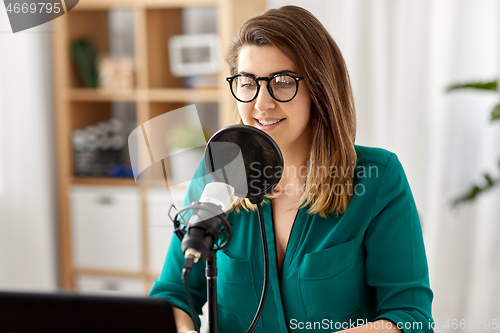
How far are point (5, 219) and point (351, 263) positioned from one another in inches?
83.9

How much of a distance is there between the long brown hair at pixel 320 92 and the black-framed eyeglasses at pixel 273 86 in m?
0.03

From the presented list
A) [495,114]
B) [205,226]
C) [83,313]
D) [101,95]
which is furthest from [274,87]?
[101,95]

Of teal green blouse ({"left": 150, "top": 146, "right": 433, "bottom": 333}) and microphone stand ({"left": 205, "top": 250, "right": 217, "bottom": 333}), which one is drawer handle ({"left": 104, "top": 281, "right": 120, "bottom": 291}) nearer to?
teal green blouse ({"left": 150, "top": 146, "right": 433, "bottom": 333})

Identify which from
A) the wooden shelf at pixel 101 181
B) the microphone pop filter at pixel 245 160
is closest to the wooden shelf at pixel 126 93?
the wooden shelf at pixel 101 181

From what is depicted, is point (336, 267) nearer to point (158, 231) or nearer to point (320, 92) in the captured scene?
point (320, 92)

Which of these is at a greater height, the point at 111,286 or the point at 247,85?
the point at 247,85

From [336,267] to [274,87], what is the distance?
1.44 feet

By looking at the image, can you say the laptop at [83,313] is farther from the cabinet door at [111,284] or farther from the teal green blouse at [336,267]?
the cabinet door at [111,284]

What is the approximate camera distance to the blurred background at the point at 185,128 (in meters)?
2.36

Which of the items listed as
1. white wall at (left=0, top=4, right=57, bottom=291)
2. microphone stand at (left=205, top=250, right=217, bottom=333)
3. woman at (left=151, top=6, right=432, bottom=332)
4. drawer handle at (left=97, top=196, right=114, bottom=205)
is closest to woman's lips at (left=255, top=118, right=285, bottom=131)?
woman at (left=151, top=6, right=432, bottom=332)

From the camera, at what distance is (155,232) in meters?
2.58

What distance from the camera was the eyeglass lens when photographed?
984mm

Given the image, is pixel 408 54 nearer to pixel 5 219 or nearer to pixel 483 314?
pixel 483 314
